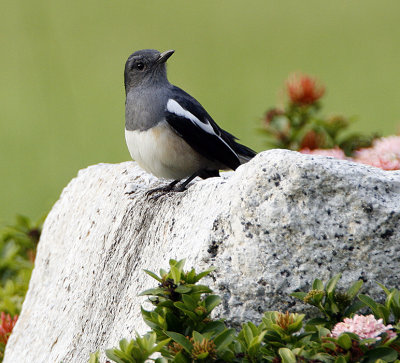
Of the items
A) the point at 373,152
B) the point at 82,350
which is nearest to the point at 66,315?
the point at 82,350

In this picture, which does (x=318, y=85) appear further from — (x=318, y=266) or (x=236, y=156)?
(x=318, y=266)

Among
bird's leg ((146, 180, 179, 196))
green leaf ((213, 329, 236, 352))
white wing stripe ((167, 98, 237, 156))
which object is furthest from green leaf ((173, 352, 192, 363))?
white wing stripe ((167, 98, 237, 156))

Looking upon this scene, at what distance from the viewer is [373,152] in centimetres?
430

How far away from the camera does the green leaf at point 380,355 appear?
6.52ft

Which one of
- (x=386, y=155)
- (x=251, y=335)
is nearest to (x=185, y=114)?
(x=386, y=155)

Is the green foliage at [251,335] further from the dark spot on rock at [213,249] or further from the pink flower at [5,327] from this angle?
the pink flower at [5,327]

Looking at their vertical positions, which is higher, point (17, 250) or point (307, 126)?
point (307, 126)

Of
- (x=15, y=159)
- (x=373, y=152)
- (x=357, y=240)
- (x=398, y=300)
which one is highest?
(x=15, y=159)

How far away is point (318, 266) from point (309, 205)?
0.23 m

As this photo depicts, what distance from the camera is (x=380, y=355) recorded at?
2.00m

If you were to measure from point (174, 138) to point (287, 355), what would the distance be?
7.58ft

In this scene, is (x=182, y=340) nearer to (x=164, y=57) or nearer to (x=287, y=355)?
(x=287, y=355)

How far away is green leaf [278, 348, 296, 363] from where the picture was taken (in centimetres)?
190

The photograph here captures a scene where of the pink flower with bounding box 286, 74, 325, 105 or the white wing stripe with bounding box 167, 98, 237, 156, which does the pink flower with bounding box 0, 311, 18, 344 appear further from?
the pink flower with bounding box 286, 74, 325, 105
